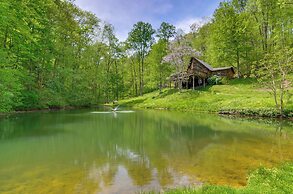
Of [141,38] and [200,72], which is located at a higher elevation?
[141,38]

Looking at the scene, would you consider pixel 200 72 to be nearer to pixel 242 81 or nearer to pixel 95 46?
pixel 242 81

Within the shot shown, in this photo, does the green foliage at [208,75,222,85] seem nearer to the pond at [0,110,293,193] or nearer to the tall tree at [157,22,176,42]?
the tall tree at [157,22,176,42]

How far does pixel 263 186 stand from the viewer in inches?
255

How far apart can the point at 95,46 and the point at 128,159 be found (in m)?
47.1

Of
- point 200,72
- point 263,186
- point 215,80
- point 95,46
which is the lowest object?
point 263,186

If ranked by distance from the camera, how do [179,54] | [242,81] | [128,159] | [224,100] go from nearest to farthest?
[128,159] → [224,100] → [242,81] → [179,54]

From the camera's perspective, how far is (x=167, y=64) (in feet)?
177

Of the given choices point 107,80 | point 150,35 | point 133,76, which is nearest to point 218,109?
point 107,80

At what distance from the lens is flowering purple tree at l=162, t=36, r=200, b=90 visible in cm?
4778

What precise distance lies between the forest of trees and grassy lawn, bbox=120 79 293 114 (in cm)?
317

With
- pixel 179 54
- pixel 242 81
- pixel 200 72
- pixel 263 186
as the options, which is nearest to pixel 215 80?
pixel 200 72

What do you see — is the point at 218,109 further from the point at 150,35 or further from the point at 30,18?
the point at 150,35

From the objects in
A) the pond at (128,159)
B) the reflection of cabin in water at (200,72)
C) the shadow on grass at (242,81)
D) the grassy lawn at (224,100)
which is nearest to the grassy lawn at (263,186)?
the pond at (128,159)

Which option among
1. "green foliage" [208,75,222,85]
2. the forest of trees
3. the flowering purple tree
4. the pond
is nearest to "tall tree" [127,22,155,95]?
the forest of trees
